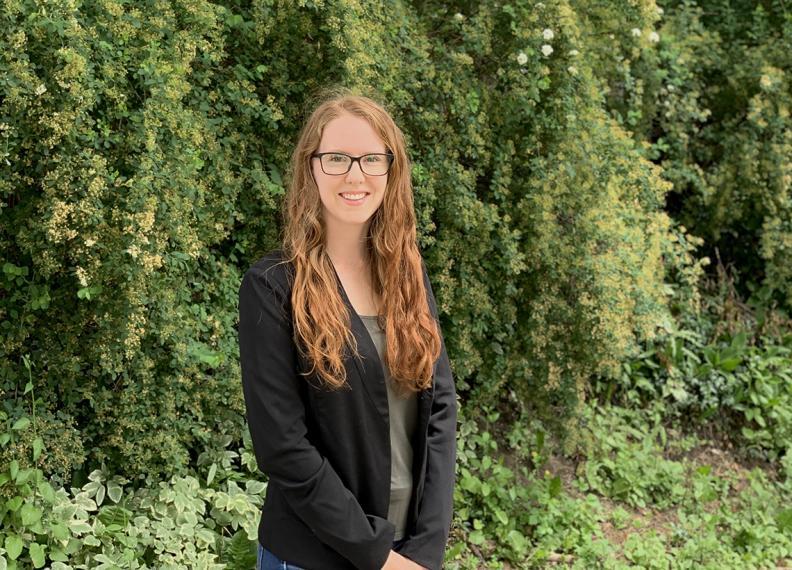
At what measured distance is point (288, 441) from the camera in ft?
7.07

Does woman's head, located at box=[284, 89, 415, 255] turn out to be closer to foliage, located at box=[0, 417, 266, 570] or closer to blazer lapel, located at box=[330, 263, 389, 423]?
blazer lapel, located at box=[330, 263, 389, 423]

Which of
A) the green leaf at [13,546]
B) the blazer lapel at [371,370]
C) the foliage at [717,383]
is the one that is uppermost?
the blazer lapel at [371,370]

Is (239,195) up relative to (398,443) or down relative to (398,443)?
up

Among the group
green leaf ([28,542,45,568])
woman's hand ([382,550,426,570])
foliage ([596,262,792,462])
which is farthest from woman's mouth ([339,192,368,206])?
foliage ([596,262,792,462])

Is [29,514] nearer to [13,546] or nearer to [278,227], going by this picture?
[13,546]

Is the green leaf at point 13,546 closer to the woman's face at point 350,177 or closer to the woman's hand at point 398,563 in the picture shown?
the woman's hand at point 398,563

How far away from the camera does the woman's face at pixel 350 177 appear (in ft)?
7.61

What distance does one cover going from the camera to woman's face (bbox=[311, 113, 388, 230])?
2320 mm

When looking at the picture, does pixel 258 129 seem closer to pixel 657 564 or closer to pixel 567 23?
pixel 567 23

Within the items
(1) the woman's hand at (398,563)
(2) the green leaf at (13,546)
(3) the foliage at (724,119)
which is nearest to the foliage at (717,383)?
(3) the foliage at (724,119)

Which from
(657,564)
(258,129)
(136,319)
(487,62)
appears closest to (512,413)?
(657,564)

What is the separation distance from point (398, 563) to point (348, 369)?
0.49 metres

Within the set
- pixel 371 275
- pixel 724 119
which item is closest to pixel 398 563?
pixel 371 275

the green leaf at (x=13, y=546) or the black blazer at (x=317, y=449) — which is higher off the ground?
the black blazer at (x=317, y=449)
